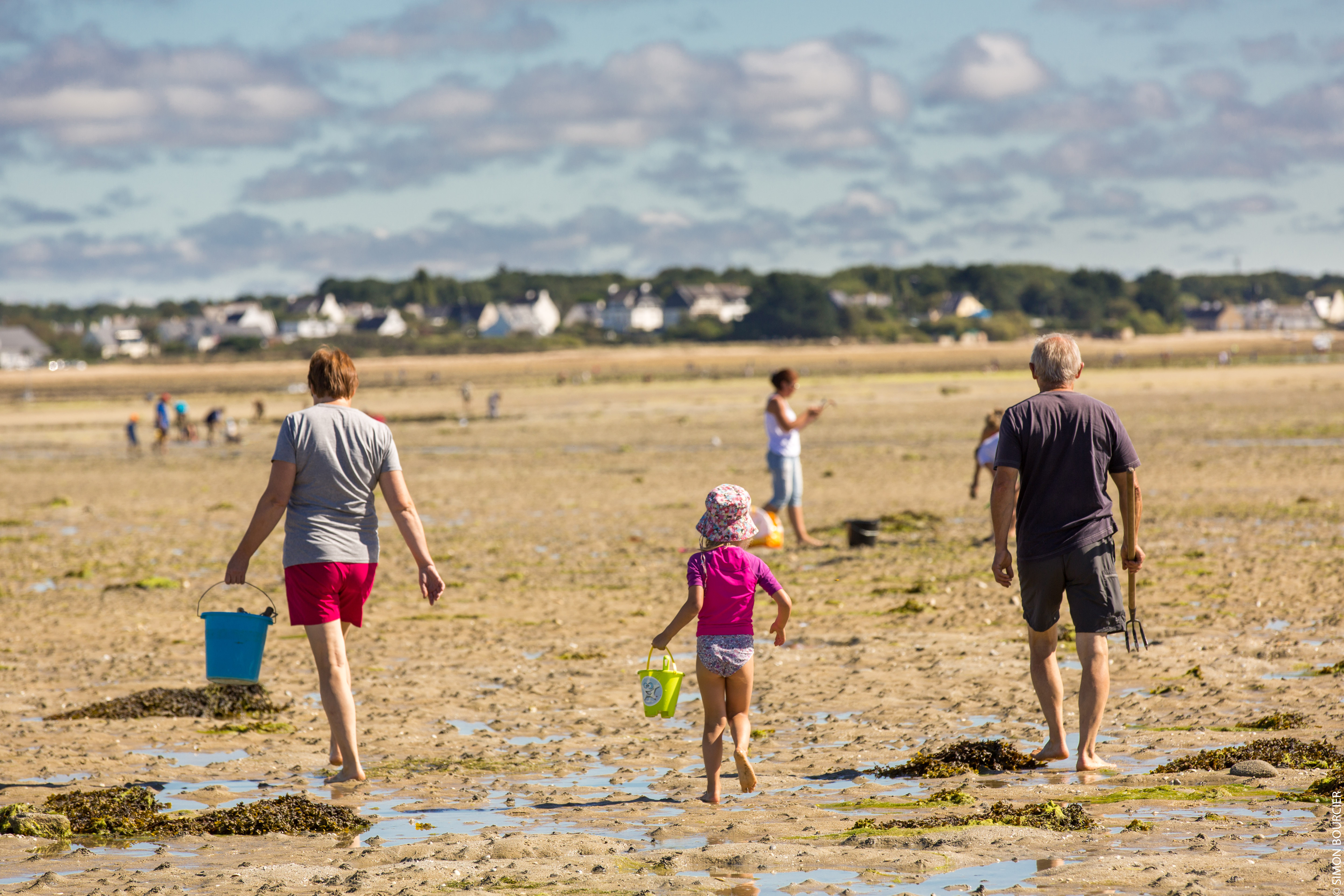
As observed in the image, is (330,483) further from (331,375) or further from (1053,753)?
(1053,753)

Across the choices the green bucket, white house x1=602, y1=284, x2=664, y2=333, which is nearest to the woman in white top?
the green bucket

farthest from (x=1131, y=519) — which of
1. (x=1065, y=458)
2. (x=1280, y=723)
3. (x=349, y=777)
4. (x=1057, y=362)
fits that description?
(x=349, y=777)

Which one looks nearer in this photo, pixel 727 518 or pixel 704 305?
pixel 727 518

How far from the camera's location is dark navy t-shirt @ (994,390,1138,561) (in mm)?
6316

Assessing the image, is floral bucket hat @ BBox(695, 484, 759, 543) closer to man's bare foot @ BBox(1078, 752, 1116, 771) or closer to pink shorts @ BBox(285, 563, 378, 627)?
pink shorts @ BBox(285, 563, 378, 627)

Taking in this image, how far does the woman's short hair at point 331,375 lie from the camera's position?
6.46m

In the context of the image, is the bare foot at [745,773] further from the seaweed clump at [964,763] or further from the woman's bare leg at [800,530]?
Result: the woman's bare leg at [800,530]

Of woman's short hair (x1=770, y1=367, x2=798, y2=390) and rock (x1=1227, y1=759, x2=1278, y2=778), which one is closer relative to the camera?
rock (x1=1227, y1=759, x2=1278, y2=778)

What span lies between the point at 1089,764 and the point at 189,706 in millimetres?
5267

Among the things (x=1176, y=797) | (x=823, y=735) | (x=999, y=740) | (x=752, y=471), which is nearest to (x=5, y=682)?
(x=823, y=735)

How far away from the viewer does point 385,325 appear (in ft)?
522

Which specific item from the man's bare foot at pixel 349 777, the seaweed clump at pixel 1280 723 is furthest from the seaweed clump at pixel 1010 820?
the man's bare foot at pixel 349 777

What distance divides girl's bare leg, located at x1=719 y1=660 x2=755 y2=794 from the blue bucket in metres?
2.37

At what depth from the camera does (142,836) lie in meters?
5.75
